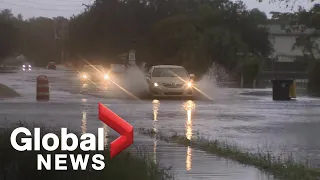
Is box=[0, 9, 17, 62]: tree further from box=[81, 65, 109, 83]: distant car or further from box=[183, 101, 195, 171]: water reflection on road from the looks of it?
box=[183, 101, 195, 171]: water reflection on road

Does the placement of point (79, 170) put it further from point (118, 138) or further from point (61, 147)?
point (118, 138)

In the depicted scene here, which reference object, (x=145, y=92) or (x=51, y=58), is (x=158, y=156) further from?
(x=51, y=58)

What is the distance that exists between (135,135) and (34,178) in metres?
7.12

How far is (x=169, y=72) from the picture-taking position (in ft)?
113

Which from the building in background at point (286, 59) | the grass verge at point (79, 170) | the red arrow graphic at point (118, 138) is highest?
the building in background at point (286, 59)

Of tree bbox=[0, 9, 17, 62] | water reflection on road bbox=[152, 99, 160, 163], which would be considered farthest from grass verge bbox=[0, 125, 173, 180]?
tree bbox=[0, 9, 17, 62]

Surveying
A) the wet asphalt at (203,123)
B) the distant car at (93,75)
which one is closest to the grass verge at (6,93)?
the wet asphalt at (203,123)

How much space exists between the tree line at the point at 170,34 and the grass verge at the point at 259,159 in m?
42.1

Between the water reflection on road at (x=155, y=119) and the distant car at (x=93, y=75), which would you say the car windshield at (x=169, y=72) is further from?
the distant car at (x=93, y=75)

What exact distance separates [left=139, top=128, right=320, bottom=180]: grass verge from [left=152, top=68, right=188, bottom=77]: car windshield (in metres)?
17.9

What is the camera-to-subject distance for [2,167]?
9.90 m

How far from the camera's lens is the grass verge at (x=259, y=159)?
35.9 ft

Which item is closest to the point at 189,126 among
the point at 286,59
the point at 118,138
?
the point at 118,138

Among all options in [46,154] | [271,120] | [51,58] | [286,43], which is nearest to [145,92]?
[271,120]
